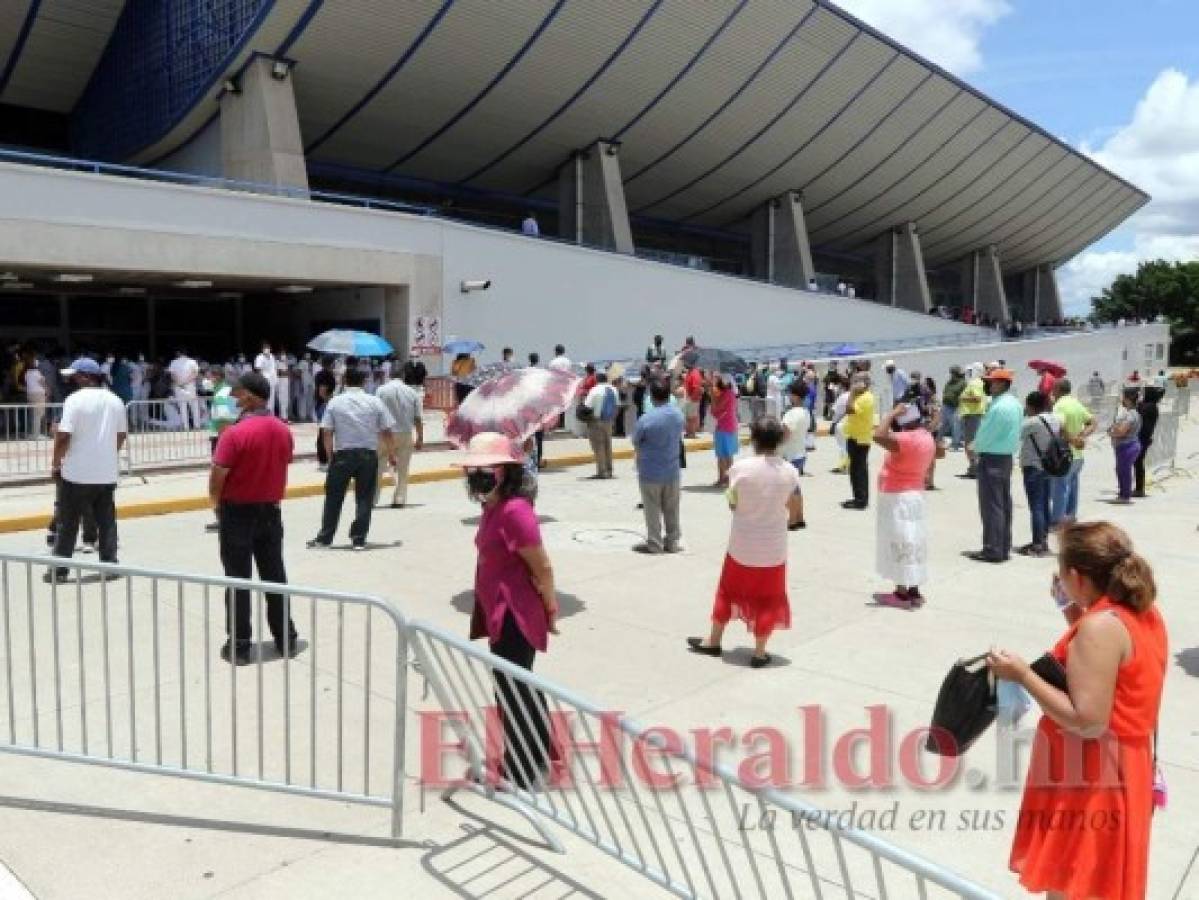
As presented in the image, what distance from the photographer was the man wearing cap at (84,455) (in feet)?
24.0

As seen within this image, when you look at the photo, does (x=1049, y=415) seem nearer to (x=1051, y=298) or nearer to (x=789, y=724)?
(x=789, y=724)

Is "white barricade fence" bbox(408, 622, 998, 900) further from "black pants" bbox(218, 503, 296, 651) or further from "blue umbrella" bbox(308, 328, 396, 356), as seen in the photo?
"blue umbrella" bbox(308, 328, 396, 356)

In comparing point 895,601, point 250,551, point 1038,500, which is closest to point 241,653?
point 250,551

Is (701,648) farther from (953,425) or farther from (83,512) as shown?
(953,425)

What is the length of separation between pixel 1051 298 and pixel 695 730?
76761 millimetres

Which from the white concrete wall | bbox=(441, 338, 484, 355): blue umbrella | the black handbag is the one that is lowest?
the black handbag

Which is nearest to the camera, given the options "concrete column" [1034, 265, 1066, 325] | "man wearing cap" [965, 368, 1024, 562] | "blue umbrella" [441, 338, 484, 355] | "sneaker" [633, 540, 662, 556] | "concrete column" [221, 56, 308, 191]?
"man wearing cap" [965, 368, 1024, 562]

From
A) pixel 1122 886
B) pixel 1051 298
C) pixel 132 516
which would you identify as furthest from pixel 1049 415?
pixel 1051 298

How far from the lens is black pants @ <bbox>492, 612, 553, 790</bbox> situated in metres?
3.75

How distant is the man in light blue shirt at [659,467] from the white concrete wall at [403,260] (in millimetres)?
13226

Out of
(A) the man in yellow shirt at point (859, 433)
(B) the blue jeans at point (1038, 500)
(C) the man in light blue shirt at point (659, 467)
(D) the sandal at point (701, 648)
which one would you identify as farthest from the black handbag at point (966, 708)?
(A) the man in yellow shirt at point (859, 433)

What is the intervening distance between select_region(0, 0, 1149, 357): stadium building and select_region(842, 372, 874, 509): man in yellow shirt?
1307cm

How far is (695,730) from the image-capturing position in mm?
5035

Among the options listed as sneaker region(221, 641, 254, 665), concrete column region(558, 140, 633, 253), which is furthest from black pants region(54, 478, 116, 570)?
concrete column region(558, 140, 633, 253)
